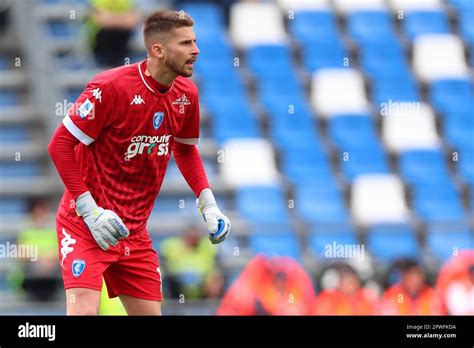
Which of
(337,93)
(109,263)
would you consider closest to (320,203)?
(337,93)

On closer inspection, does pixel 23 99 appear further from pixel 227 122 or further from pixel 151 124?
pixel 151 124

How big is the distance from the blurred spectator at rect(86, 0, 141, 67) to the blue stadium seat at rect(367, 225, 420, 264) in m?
2.94

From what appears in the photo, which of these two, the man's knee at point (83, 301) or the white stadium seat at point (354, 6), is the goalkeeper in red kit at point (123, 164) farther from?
the white stadium seat at point (354, 6)

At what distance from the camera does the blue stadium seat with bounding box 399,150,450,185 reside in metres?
14.1

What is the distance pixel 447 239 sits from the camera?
12.9 m

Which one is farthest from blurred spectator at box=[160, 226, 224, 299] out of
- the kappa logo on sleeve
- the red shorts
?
the kappa logo on sleeve

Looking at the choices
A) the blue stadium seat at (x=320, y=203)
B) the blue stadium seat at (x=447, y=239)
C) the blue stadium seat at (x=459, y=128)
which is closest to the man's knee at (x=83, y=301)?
the blue stadium seat at (x=320, y=203)

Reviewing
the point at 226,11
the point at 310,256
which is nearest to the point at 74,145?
the point at 310,256

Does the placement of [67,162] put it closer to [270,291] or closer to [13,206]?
[270,291]

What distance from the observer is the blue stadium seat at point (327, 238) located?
40.7 feet

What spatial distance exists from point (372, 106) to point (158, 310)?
835cm

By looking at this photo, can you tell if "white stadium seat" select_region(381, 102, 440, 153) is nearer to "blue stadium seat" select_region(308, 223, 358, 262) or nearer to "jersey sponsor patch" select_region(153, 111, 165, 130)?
Answer: "blue stadium seat" select_region(308, 223, 358, 262)

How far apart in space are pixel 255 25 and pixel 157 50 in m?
8.27

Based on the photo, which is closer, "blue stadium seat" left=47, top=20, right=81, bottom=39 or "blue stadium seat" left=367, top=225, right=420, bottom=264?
"blue stadium seat" left=367, top=225, right=420, bottom=264
